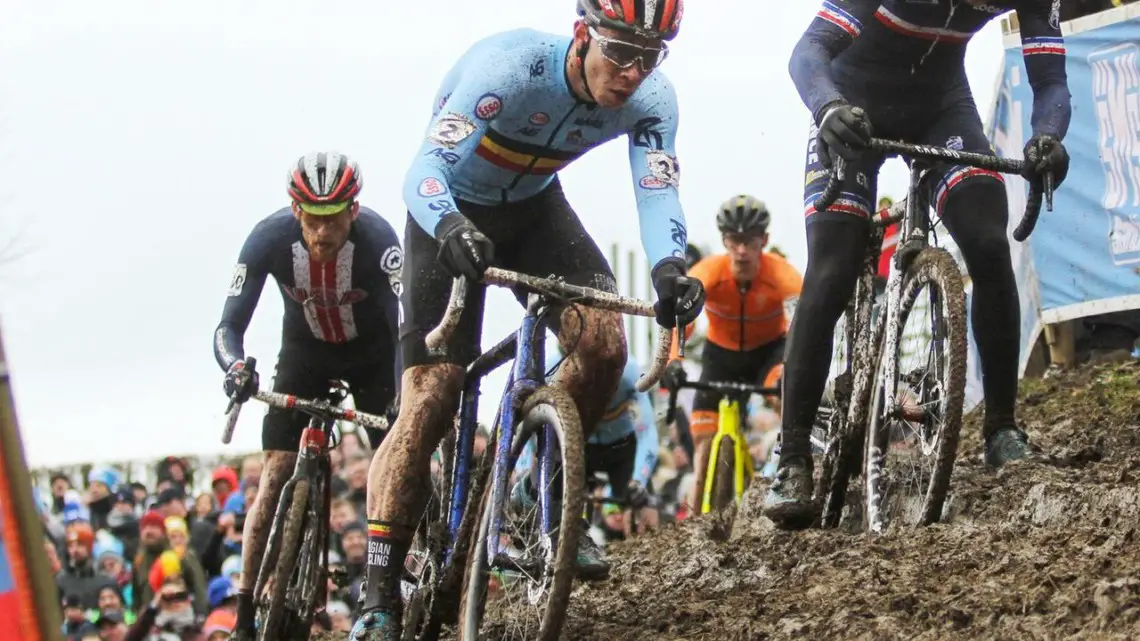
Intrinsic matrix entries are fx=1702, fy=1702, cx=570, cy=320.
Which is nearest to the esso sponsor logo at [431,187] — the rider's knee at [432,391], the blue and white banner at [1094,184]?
the rider's knee at [432,391]

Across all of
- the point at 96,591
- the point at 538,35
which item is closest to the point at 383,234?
the point at 538,35

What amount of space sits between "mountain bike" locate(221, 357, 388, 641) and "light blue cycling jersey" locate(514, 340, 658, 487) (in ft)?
8.91

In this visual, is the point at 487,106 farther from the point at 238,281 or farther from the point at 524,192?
the point at 238,281

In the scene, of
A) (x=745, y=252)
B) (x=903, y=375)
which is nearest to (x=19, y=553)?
(x=903, y=375)

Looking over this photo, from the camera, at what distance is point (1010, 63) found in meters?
10.9

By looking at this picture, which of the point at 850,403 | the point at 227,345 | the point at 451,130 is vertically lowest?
the point at 850,403

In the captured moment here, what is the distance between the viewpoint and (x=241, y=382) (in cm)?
852

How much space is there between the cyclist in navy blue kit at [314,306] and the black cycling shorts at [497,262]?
1879mm

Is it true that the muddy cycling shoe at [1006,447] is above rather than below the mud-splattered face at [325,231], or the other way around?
below

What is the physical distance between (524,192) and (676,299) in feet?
4.23

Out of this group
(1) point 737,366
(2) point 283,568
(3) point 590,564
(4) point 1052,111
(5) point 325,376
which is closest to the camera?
(3) point 590,564

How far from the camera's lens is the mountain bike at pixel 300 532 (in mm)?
8359

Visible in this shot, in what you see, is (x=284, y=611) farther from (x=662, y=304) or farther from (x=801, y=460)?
(x=662, y=304)

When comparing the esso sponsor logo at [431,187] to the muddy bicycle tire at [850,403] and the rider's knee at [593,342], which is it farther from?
the muddy bicycle tire at [850,403]
